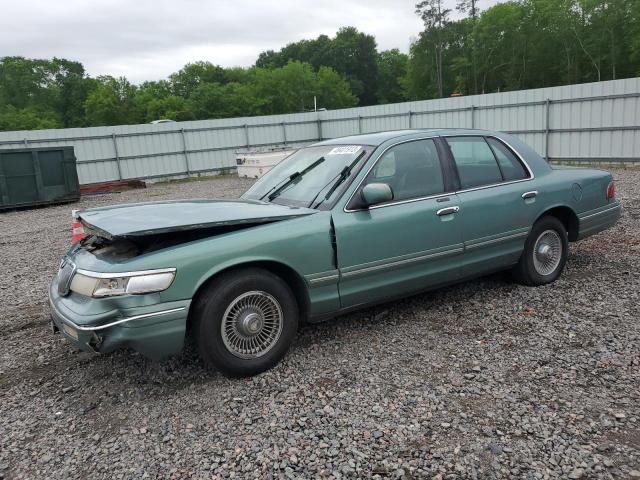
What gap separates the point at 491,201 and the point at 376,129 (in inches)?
700

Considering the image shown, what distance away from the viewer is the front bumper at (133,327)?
3.12 m

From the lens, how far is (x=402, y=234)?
4.08 metres

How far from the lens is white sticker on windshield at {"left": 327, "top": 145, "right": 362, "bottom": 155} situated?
4382mm

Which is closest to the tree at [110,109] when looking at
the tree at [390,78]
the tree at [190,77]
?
the tree at [190,77]

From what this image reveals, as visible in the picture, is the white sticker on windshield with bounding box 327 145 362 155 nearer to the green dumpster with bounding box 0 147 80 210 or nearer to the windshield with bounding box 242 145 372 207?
the windshield with bounding box 242 145 372 207

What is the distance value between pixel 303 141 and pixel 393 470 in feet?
76.2

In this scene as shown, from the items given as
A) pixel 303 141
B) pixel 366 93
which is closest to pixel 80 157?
pixel 303 141

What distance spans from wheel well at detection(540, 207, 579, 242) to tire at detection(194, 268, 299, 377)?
308cm

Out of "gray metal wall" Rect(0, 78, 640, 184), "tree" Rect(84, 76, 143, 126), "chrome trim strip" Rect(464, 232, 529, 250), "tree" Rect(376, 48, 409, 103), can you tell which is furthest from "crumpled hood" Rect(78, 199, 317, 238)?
"tree" Rect(376, 48, 409, 103)

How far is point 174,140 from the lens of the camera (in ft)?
71.7

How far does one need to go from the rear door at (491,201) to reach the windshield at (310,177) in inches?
39.6

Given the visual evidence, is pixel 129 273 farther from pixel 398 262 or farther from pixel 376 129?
pixel 376 129

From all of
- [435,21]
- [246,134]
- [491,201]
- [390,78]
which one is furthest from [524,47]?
[491,201]

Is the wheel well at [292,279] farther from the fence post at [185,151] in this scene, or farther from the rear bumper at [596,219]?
the fence post at [185,151]
